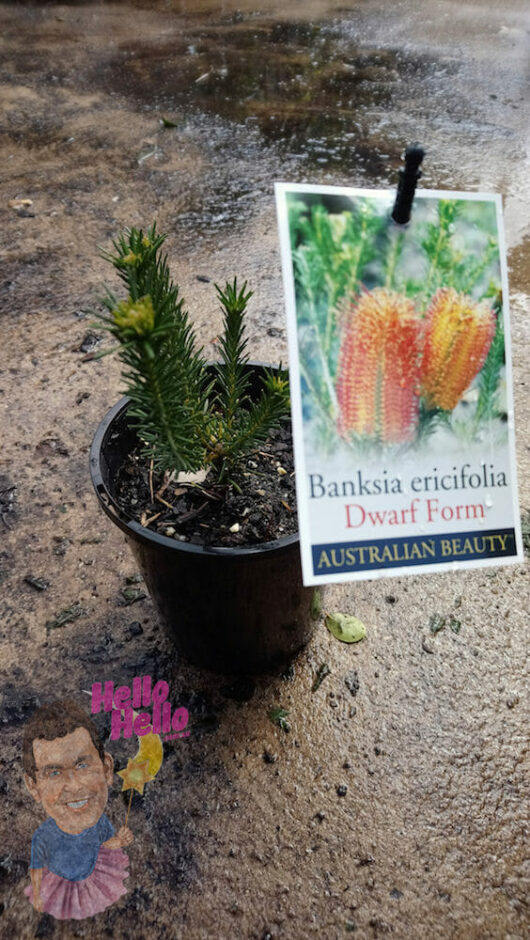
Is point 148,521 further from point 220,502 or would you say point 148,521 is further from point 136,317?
point 136,317

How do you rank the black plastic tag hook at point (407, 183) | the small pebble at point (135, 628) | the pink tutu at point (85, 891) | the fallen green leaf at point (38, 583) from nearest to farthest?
the black plastic tag hook at point (407, 183) → the pink tutu at point (85, 891) → the small pebble at point (135, 628) → the fallen green leaf at point (38, 583)

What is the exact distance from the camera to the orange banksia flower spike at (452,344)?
0.97 metres

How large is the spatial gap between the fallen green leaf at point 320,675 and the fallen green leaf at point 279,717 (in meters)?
0.11

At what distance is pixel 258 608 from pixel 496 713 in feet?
2.31

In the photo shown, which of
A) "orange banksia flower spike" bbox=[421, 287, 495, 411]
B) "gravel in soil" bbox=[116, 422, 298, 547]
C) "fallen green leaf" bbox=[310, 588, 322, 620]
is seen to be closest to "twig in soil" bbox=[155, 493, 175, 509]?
"gravel in soil" bbox=[116, 422, 298, 547]

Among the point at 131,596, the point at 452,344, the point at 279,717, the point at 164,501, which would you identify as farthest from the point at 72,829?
the point at 452,344

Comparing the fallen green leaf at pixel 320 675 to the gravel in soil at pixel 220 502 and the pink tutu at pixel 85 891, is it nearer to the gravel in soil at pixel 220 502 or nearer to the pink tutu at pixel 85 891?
the gravel in soil at pixel 220 502

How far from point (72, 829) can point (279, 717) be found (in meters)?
0.54

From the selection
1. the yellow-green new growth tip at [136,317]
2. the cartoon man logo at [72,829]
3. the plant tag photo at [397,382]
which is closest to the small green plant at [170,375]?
the yellow-green new growth tip at [136,317]

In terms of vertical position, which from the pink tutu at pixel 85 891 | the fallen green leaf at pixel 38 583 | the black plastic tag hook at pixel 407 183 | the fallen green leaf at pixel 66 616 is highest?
the black plastic tag hook at pixel 407 183

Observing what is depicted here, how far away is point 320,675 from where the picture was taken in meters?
1.75

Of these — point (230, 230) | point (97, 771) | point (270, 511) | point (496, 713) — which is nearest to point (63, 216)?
point (230, 230)

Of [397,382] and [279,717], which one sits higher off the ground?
[397,382]

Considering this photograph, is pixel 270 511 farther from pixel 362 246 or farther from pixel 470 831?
pixel 470 831
